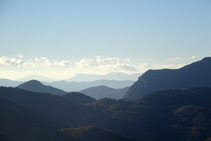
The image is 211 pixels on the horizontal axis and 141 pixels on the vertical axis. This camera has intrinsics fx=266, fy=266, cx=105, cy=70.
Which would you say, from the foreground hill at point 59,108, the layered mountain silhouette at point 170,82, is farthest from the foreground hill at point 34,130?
the layered mountain silhouette at point 170,82

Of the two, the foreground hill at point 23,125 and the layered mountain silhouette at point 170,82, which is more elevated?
the layered mountain silhouette at point 170,82

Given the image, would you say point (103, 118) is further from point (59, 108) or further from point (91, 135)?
point (91, 135)

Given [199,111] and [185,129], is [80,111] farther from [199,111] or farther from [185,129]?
[199,111]

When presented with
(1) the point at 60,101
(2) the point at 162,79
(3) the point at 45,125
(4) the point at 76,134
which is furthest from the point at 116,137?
(2) the point at 162,79

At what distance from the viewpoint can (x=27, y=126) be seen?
55531 mm

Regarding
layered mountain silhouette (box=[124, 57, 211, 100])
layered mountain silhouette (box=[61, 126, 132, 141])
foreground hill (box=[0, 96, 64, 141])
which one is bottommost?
layered mountain silhouette (box=[61, 126, 132, 141])

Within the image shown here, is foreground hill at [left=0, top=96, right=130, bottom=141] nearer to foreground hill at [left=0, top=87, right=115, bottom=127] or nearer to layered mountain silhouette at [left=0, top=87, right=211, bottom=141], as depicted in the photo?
layered mountain silhouette at [left=0, top=87, right=211, bottom=141]

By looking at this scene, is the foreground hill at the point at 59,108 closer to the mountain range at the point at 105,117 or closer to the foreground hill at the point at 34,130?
the mountain range at the point at 105,117

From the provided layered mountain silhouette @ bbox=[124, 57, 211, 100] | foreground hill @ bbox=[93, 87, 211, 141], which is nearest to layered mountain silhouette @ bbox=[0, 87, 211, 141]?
foreground hill @ bbox=[93, 87, 211, 141]

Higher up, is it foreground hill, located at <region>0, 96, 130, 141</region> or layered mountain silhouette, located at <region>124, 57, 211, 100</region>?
layered mountain silhouette, located at <region>124, 57, 211, 100</region>

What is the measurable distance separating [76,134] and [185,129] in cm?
4229

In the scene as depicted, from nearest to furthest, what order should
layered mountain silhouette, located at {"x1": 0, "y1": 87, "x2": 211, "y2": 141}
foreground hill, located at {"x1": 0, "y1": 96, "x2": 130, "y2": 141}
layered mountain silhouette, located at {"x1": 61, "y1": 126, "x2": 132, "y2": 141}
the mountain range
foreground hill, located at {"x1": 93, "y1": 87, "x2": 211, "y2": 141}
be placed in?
foreground hill, located at {"x1": 0, "y1": 96, "x2": 130, "y2": 141}
layered mountain silhouette, located at {"x1": 61, "y1": 126, "x2": 132, "y2": 141}
the mountain range
layered mountain silhouette, located at {"x1": 0, "y1": 87, "x2": 211, "y2": 141}
foreground hill, located at {"x1": 93, "y1": 87, "x2": 211, "y2": 141}

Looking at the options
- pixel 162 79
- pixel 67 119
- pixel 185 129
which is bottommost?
pixel 185 129

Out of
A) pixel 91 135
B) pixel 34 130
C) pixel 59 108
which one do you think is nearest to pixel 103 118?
pixel 59 108
